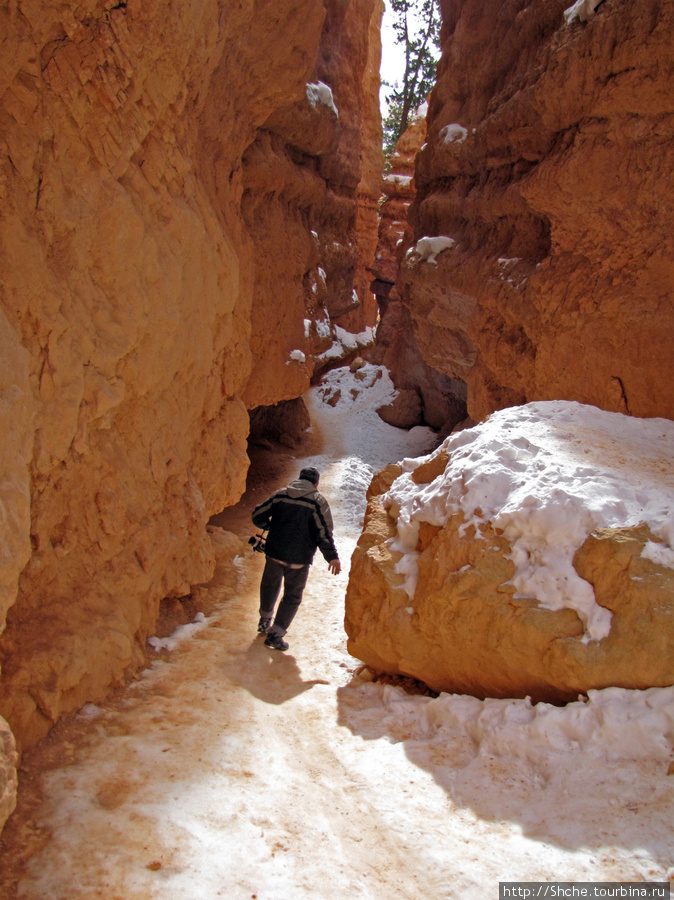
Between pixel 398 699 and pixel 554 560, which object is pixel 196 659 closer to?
pixel 398 699

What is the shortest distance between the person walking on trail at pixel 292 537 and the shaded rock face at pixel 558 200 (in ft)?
13.8

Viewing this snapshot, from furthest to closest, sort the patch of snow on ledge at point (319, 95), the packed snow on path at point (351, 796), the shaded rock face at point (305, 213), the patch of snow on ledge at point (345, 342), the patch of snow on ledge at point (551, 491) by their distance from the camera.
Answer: the patch of snow on ledge at point (345, 342) < the patch of snow on ledge at point (319, 95) < the shaded rock face at point (305, 213) < the patch of snow on ledge at point (551, 491) < the packed snow on path at point (351, 796)

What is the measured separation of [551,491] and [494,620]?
36.6 inches

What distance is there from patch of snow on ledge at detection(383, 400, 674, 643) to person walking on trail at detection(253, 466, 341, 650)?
26.6 inches

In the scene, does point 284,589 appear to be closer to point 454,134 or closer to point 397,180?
point 454,134

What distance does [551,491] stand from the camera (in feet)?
13.5

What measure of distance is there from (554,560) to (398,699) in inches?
59.1

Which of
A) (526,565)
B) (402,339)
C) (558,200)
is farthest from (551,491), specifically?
(402,339)

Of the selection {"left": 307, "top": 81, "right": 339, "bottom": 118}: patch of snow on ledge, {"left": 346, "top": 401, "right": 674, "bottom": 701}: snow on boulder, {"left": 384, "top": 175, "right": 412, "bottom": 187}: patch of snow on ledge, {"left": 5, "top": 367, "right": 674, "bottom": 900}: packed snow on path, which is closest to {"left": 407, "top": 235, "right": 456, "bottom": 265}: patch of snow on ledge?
{"left": 307, "top": 81, "right": 339, "bottom": 118}: patch of snow on ledge

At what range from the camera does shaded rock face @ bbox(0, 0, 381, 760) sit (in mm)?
3643

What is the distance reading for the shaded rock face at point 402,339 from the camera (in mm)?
17219

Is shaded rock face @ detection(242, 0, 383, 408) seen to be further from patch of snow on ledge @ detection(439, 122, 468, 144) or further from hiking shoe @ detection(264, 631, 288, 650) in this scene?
hiking shoe @ detection(264, 631, 288, 650)

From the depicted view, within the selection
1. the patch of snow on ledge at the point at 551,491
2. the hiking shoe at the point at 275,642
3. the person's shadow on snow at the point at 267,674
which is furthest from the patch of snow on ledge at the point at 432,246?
the person's shadow on snow at the point at 267,674

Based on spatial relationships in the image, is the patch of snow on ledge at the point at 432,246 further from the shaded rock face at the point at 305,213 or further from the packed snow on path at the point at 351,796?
the packed snow on path at the point at 351,796
